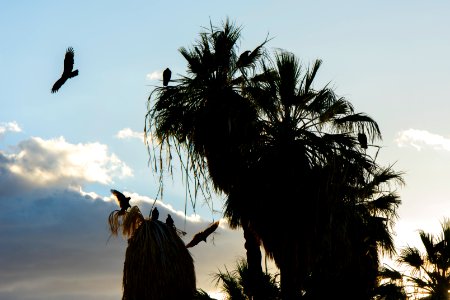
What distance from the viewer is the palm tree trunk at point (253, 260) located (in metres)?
19.5

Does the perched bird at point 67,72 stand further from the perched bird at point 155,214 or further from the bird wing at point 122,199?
the bird wing at point 122,199

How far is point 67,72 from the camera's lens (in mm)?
11594


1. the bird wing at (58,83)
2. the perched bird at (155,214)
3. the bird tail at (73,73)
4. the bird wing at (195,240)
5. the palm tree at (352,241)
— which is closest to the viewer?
the bird wing at (58,83)

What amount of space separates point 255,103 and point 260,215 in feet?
10.9

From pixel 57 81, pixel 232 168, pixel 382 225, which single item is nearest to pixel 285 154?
pixel 232 168

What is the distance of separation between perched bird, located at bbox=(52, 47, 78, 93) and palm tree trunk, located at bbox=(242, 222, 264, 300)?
875 centimetres

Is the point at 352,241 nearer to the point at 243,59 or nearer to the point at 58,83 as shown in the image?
the point at 243,59

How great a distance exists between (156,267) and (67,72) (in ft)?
33.6

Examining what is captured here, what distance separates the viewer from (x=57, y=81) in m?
11.3

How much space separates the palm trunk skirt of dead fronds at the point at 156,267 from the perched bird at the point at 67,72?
9860mm

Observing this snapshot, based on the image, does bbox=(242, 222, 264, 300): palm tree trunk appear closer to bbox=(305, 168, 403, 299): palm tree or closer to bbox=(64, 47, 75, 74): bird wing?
bbox=(305, 168, 403, 299): palm tree

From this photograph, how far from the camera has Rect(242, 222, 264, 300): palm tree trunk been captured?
1948cm

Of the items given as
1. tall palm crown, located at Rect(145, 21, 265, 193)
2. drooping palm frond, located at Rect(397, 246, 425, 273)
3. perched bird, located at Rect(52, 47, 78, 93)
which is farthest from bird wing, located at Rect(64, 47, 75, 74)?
drooping palm frond, located at Rect(397, 246, 425, 273)

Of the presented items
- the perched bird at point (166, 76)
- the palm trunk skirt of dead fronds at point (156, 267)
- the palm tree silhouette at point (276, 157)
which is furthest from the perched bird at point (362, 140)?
the palm trunk skirt of dead fronds at point (156, 267)
